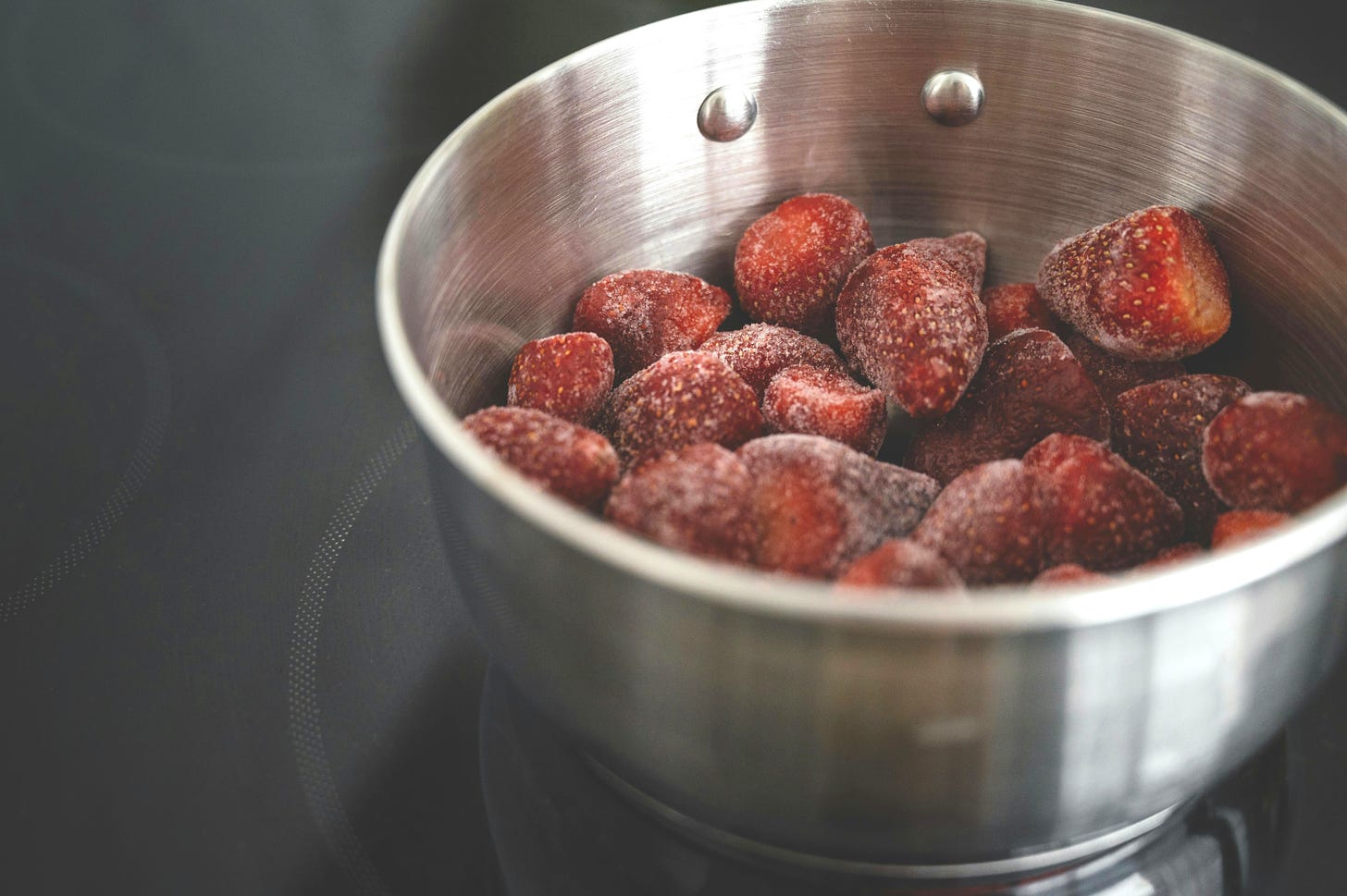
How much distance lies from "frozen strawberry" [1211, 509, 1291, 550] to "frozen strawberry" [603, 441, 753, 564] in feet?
0.91

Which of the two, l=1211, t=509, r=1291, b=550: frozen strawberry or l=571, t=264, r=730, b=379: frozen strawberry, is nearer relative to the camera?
l=1211, t=509, r=1291, b=550: frozen strawberry

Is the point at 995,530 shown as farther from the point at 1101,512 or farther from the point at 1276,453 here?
the point at 1276,453

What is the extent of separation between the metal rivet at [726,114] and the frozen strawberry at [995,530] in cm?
41

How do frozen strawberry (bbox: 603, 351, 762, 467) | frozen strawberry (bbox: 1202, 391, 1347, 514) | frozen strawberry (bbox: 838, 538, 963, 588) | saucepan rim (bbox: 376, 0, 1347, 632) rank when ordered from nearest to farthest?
1. saucepan rim (bbox: 376, 0, 1347, 632)
2. frozen strawberry (bbox: 838, 538, 963, 588)
3. frozen strawberry (bbox: 1202, 391, 1347, 514)
4. frozen strawberry (bbox: 603, 351, 762, 467)

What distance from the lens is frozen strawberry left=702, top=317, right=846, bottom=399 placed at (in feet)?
2.99

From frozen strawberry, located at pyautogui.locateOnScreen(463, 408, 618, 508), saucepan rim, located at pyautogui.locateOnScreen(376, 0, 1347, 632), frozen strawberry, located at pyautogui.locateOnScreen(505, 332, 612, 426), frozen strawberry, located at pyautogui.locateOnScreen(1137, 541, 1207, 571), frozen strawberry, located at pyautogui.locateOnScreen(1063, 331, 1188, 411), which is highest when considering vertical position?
saucepan rim, located at pyautogui.locateOnScreen(376, 0, 1347, 632)

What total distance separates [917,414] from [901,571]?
27 cm

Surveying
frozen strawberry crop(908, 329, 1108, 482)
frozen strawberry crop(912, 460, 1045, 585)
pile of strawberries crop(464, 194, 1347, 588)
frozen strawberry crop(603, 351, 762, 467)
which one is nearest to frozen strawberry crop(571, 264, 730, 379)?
pile of strawberries crop(464, 194, 1347, 588)

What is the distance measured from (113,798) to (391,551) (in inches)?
9.7

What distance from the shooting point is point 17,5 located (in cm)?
123

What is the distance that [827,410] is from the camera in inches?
32.5

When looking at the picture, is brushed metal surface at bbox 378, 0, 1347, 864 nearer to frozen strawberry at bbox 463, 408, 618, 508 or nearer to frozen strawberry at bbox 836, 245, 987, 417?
frozen strawberry at bbox 463, 408, 618, 508

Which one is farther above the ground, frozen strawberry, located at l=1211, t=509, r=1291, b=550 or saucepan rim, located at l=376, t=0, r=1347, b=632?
saucepan rim, located at l=376, t=0, r=1347, b=632

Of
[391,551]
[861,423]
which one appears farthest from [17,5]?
[861,423]
